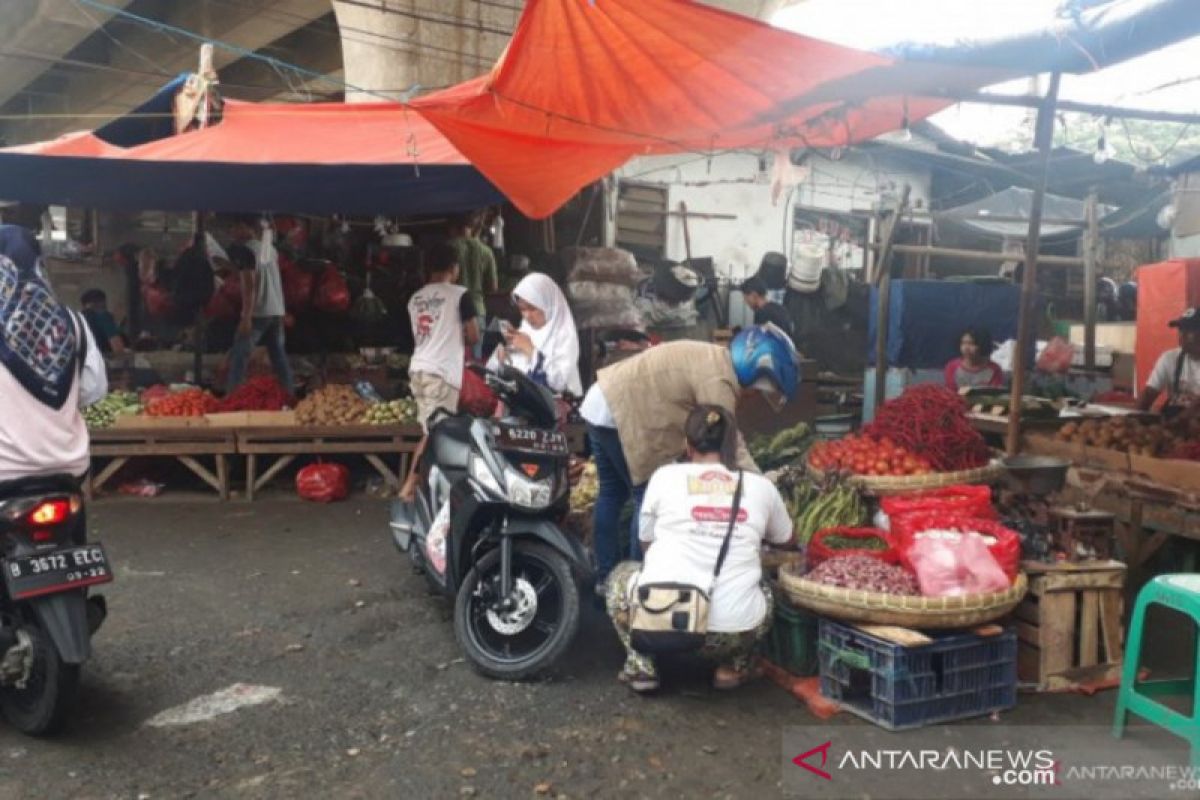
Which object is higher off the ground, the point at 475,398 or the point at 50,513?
the point at 475,398

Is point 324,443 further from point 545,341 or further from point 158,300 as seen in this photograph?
point 158,300

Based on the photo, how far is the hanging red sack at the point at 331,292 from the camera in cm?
1103

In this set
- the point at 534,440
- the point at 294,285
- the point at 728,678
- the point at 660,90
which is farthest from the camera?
the point at 294,285

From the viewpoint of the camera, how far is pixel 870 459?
5379mm

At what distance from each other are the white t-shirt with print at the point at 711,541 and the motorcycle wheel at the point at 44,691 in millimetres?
2309

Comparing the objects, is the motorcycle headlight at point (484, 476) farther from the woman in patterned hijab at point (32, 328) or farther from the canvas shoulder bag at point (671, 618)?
the woman in patterned hijab at point (32, 328)

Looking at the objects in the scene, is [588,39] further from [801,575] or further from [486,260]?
[486,260]

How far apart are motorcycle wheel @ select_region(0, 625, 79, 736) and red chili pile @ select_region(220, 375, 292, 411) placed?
4.90 metres

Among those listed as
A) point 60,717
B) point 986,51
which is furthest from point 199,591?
point 986,51

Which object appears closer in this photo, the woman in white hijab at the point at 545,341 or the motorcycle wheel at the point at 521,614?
the motorcycle wheel at the point at 521,614

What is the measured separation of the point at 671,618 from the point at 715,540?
15.1 inches

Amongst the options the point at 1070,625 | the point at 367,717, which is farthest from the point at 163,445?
the point at 1070,625

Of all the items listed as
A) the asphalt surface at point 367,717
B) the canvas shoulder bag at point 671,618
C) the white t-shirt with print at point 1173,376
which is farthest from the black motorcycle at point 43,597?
the white t-shirt with print at point 1173,376

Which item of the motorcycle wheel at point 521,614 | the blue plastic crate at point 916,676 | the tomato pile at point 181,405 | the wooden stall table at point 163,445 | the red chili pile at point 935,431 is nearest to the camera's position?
the blue plastic crate at point 916,676
